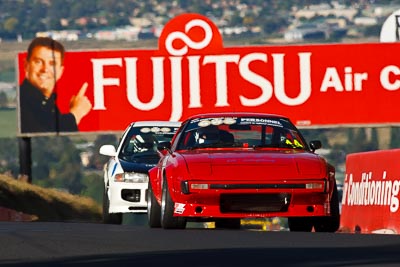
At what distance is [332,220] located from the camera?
1845 cm

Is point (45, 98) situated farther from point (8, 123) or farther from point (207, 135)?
point (8, 123)

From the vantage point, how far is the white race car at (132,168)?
22.8 metres

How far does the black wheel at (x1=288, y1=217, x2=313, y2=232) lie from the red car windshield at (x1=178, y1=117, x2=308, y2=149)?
0.79m

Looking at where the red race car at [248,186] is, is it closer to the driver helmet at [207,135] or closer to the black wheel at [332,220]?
the black wheel at [332,220]

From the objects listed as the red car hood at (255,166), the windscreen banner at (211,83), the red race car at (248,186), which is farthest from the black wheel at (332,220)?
the windscreen banner at (211,83)

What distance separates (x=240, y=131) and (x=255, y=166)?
5.13 ft

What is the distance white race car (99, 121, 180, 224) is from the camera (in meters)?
22.8

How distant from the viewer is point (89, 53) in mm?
41594

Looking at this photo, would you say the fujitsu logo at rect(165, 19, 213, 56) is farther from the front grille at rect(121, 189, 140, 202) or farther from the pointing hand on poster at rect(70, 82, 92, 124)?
the front grille at rect(121, 189, 140, 202)

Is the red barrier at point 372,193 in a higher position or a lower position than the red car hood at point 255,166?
lower

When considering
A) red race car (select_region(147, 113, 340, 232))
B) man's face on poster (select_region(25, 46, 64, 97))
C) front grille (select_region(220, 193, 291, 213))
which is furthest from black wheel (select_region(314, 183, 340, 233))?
man's face on poster (select_region(25, 46, 64, 97))

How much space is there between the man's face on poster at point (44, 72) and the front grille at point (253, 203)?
24038 mm

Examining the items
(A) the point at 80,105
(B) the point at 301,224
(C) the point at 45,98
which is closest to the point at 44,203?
(A) the point at 80,105

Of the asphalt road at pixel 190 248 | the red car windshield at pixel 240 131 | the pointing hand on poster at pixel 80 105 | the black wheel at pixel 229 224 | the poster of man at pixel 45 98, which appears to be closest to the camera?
the asphalt road at pixel 190 248
